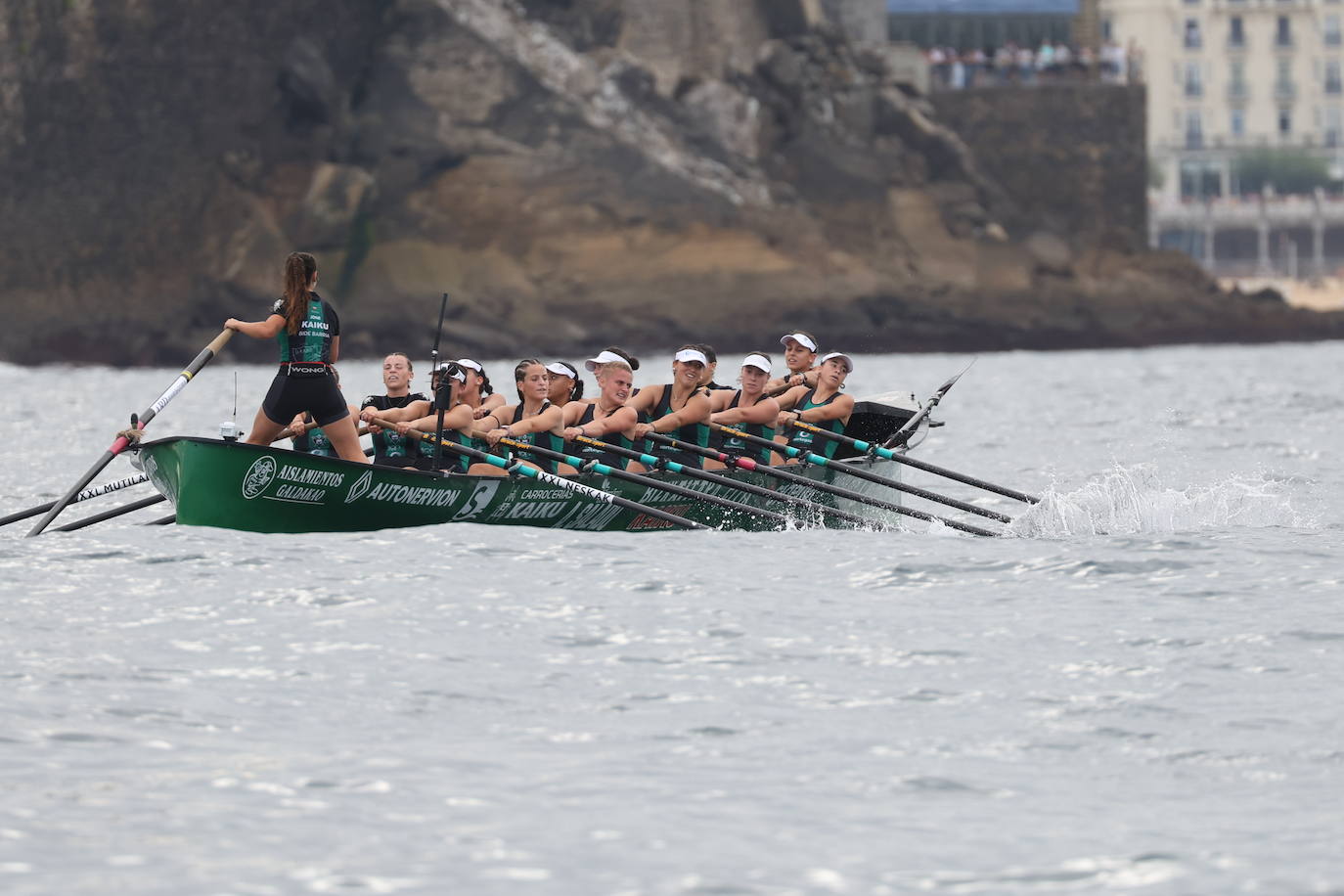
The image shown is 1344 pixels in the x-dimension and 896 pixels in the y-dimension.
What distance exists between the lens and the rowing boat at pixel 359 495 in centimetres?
1545

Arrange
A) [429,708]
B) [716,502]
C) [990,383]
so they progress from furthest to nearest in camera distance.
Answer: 1. [990,383]
2. [716,502]
3. [429,708]

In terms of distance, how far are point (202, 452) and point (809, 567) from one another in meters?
4.37

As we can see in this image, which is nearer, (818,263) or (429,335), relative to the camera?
(429,335)

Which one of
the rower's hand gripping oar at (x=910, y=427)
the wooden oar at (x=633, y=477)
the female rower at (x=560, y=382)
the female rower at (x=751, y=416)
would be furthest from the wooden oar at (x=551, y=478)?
the rower's hand gripping oar at (x=910, y=427)

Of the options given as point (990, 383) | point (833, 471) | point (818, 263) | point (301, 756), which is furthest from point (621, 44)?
point (301, 756)

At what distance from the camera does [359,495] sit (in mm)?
15945

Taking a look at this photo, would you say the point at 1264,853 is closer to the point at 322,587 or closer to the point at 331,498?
the point at 322,587

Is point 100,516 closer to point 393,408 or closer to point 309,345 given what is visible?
point 309,345

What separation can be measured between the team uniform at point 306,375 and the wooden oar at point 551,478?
750 mm

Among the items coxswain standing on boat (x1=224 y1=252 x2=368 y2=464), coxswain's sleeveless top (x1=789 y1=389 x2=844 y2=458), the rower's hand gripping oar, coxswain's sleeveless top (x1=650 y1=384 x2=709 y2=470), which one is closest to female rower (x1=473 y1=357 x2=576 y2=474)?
coxswain's sleeveless top (x1=650 y1=384 x2=709 y2=470)

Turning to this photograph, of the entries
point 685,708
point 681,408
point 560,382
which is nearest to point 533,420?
point 560,382

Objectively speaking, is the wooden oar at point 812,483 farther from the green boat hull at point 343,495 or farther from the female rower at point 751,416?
the green boat hull at point 343,495

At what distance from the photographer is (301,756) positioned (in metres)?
9.57

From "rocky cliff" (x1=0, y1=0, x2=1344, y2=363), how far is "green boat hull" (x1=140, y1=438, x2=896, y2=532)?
45.0 meters
